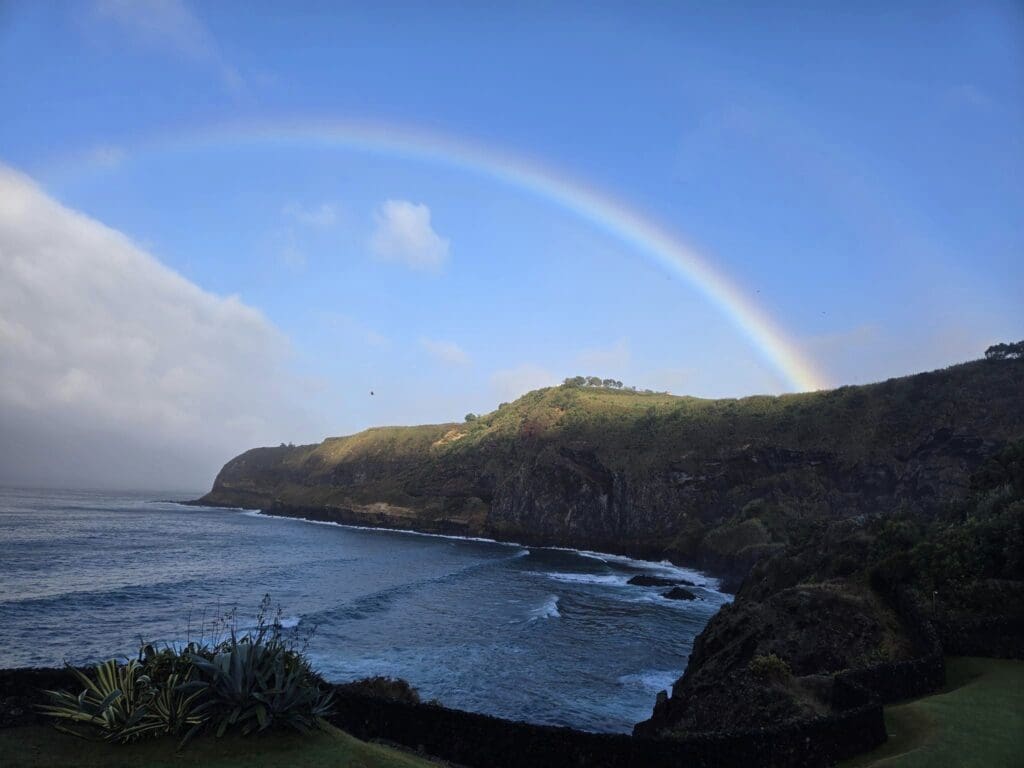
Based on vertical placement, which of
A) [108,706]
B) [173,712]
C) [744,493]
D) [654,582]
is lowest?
[654,582]

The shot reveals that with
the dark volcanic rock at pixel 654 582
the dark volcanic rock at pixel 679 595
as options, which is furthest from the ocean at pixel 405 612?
the dark volcanic rock at pixel 654 582

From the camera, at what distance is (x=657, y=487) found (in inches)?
3792

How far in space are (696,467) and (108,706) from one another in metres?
92.5

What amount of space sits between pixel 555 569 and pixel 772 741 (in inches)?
2442

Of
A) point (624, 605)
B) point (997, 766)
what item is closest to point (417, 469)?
point (624, 605)

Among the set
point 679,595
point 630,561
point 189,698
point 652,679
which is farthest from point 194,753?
point 630,561

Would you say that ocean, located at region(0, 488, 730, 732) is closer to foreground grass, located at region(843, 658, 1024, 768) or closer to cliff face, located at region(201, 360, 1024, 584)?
foreground grass, located at region(843, 658, 1024, 768)

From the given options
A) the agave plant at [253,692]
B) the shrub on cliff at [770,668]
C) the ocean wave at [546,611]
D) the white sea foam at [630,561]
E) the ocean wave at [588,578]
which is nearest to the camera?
the agave plant at [253,692]

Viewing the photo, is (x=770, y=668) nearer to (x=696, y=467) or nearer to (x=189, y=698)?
(x=189, y=698)

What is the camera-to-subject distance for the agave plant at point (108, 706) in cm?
1034

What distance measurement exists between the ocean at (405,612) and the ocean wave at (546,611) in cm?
22

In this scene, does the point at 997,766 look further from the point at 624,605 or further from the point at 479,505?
the point at 479,505

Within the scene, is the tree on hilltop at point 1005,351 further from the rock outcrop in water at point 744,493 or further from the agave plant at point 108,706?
the agave plant at point 108,706

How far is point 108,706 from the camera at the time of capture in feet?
34.3
